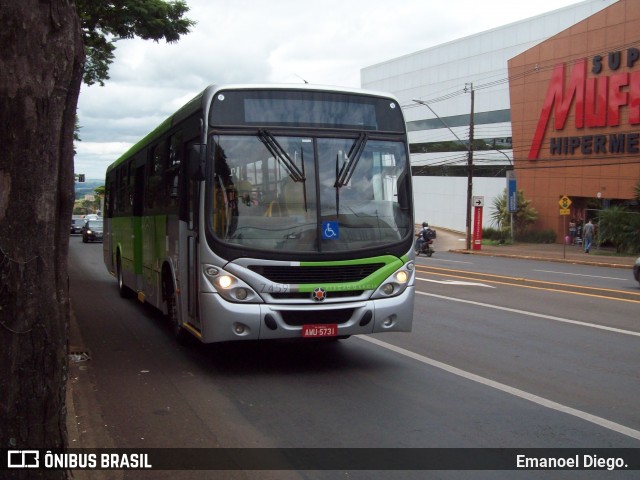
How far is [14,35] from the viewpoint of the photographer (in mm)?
3445

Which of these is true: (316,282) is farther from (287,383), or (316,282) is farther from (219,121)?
(219,121)

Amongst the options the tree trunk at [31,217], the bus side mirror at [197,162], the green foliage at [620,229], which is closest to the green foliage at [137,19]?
the bus side mirror at [197,162]

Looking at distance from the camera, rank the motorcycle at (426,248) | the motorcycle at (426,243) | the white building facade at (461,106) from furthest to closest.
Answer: the white building facade at (461,106)
the motorcycle at (426,248)
the motorcycle at (426,243)

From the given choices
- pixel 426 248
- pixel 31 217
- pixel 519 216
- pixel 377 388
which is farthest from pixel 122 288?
pixel 519 216

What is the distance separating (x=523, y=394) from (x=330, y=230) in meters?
2.60

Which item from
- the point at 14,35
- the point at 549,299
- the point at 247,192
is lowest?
the point at 549,299

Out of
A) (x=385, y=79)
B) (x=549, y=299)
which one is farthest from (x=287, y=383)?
(x=385, y=79)

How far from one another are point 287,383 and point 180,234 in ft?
7.80

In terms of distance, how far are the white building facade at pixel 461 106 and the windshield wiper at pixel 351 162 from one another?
38.9 m

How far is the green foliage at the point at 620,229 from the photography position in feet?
111

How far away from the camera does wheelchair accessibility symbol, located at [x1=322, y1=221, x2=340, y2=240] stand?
7.81m

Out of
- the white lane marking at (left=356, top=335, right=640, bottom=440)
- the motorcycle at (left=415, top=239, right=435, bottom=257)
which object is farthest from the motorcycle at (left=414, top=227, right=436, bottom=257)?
the white lane marking at (left=356, top=335, right=640, bottom=440)

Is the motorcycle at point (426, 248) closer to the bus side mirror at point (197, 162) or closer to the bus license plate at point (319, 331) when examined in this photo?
the bus license plate at point (319, 331)

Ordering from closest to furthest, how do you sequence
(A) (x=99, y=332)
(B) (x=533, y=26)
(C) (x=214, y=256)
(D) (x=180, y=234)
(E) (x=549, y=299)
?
1. (C) (x=214, y=256)
2. (D) (x=180, y=234)
3. (A) (x=99, y=332)
4. (E) (x=549, y=299)
5. (B) (x=533, y=26)
